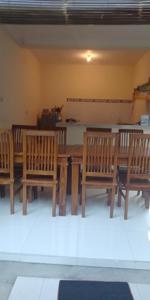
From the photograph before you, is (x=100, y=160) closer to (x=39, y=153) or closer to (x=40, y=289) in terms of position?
(x=39, y=153)

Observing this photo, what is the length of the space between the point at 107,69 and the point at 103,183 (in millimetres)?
5859

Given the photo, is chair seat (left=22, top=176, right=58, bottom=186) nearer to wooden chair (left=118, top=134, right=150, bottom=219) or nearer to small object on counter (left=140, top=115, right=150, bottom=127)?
wooden chair (left=118, top=134, right=150, bottom=219)

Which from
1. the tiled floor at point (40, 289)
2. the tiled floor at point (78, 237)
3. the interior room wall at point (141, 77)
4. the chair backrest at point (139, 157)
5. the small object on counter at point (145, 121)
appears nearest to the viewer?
the tiled floor at point (40, 289)

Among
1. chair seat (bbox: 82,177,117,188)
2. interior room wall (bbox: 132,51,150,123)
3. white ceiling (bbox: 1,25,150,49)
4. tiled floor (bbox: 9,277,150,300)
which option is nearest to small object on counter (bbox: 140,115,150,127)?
interior room wall (bbox: 132,51,150,123)

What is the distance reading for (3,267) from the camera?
2189 mm

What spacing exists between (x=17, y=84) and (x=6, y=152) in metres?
3.02

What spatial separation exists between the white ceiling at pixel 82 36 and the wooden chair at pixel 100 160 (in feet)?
8.89

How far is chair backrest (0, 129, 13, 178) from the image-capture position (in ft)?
9.70

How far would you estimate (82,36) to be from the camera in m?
5.14

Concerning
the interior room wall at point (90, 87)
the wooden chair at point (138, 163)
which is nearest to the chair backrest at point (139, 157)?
the wooden chair at point (138, 163)

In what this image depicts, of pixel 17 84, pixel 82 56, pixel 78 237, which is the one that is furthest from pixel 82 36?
pixel 78 237

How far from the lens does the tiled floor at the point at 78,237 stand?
2.27m

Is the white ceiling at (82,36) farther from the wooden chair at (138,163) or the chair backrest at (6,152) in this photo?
the wooden chair at (138,163)

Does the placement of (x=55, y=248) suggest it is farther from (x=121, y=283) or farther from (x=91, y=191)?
(x=91, y=191)
